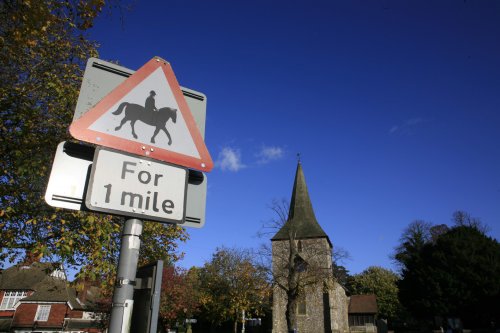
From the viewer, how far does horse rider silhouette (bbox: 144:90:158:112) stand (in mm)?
2500

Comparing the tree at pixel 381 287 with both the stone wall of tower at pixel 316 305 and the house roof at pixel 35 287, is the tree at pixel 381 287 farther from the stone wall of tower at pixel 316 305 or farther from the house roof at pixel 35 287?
the house roof at pixel 35 287

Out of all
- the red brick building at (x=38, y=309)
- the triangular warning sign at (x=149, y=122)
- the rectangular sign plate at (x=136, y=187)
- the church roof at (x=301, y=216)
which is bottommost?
the red brick building at (x=38, y=309)

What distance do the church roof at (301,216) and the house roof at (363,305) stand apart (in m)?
16.5

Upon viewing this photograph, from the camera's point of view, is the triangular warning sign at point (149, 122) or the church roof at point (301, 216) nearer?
the triangular warning sign at point (149, 122)

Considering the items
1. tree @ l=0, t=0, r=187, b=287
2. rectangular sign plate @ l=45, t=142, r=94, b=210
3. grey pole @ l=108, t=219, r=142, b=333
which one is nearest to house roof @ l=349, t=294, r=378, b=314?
tree @ l=0, t=0, r=187, b=287

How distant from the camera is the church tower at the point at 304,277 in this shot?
33094mm

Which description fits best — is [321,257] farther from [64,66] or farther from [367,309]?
[64,66]

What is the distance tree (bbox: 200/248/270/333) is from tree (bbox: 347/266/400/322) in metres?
35.1

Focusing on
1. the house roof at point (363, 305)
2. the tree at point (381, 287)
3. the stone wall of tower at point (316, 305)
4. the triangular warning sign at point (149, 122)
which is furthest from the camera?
the tree at point (381, 287)

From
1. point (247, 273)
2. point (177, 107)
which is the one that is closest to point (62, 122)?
point (177, 107)

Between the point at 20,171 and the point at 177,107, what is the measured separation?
21.3 ft

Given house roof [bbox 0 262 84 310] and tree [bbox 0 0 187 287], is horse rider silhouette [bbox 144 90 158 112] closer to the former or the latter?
tree [bbox 0 0 187 287]

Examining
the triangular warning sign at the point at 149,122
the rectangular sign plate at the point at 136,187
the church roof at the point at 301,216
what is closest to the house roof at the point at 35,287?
the church roof at the point at 301,216

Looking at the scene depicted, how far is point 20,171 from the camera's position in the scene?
23.9 feet
